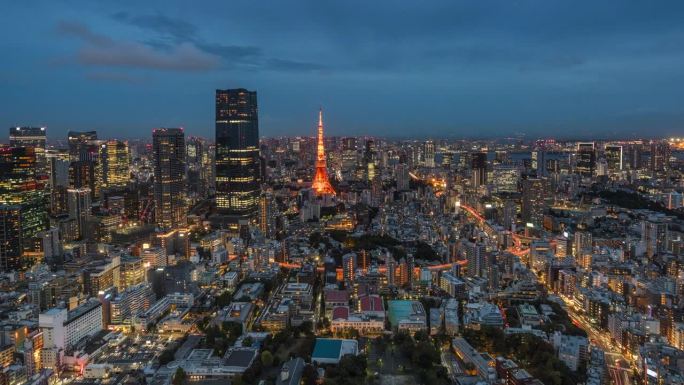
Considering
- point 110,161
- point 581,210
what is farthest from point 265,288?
point 110,161

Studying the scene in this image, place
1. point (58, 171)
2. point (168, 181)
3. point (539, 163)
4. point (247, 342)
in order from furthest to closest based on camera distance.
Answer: point (539, 163) → point (58, 171) → point (168, 181) → point (247, 342)

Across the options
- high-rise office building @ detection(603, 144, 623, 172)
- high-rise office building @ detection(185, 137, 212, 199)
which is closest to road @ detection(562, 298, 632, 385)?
high-rise office building @ detection(185, 137, 212, 199)

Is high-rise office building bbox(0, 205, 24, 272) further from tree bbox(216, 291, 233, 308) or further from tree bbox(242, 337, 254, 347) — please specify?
tree bbox(242, 337, 254, 347)

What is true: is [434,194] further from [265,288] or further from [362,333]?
[362,333]

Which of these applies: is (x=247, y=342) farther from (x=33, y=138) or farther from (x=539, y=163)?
(x=539, y=163)

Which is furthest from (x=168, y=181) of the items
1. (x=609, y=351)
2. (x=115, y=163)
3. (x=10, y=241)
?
(x=609, y=351)

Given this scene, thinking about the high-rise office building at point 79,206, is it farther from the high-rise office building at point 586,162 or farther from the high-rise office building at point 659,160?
the high-rise office building at point 659,160
